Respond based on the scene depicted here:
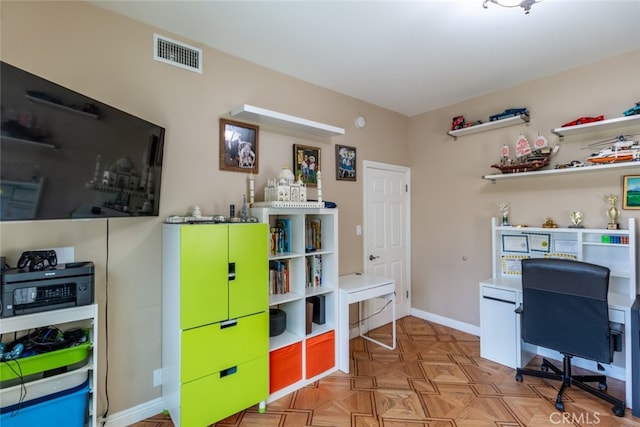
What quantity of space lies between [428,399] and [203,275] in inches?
75.2

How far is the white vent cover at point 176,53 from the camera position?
2.18 m

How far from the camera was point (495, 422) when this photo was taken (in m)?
2.04

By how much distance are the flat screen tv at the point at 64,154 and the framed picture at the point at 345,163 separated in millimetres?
1889

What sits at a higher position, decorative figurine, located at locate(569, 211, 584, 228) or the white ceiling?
the white ceiling

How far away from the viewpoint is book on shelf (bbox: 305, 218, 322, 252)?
273 cm

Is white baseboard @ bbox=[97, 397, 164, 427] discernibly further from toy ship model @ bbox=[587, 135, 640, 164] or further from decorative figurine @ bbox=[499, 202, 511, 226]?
toy ship model @ bbox=[587, 135, 640, 164]

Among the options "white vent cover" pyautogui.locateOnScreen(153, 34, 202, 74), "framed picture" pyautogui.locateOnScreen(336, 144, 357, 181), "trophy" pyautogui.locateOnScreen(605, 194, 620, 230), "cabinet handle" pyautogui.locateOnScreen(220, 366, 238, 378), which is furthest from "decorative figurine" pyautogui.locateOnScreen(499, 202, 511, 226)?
"white vent cover" pyautogui.locateOnScreen(153, 34, 202, 74)

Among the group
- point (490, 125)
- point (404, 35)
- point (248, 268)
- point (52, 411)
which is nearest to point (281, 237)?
point (248, 268)

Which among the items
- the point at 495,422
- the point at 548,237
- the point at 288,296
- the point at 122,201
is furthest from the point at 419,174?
the point at 122,201

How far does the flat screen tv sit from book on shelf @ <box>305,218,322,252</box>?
52.2 inches

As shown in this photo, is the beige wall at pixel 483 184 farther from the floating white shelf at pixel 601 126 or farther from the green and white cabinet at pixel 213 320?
the green and white cabinet at pixel 213 320

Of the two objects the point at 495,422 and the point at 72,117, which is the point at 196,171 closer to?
the point at 72,117

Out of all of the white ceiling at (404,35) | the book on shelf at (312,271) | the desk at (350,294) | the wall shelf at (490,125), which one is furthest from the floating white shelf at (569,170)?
the book on shelf at (312,271)

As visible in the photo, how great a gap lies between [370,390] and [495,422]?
871 millimetres
